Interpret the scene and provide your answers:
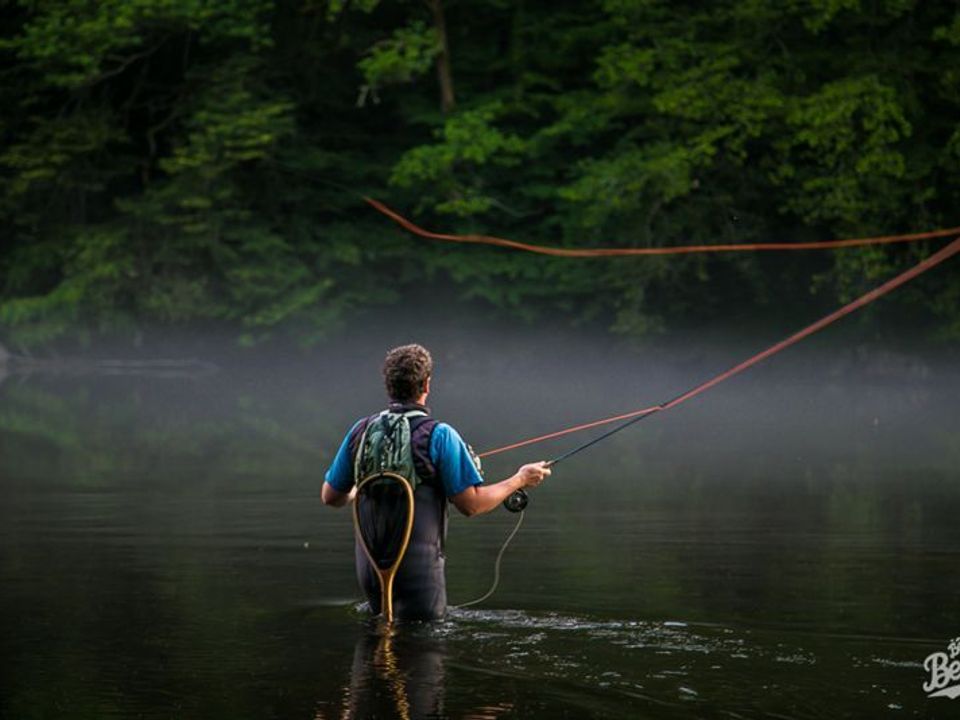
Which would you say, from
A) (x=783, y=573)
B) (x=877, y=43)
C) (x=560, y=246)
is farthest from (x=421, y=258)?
(x=783, y=573)

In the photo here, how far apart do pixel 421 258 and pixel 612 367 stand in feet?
14.0

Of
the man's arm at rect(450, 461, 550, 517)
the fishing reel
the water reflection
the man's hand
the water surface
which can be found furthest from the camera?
the fishing reel

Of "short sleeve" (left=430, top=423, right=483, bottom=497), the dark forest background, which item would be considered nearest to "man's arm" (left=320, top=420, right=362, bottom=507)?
"short sleeve" (left=430, top=423, right=483, bottom=497)

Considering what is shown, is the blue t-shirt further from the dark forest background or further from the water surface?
the dark forest background

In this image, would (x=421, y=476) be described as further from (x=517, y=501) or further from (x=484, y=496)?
(x=517, y=501)

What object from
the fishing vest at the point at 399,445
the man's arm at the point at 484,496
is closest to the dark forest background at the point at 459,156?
the man's arm at the point at 484,496

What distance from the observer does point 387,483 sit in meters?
8.12

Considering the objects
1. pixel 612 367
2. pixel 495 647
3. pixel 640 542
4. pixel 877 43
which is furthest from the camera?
pixel 612 367

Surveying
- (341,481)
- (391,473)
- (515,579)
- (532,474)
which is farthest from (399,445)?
(515,579)

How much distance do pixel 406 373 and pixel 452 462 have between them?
1.40 ft

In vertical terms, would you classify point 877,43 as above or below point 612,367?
above

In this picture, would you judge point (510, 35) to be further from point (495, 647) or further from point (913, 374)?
point (495, 647)

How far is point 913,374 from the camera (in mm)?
31500

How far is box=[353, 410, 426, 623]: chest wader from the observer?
8125 mm
